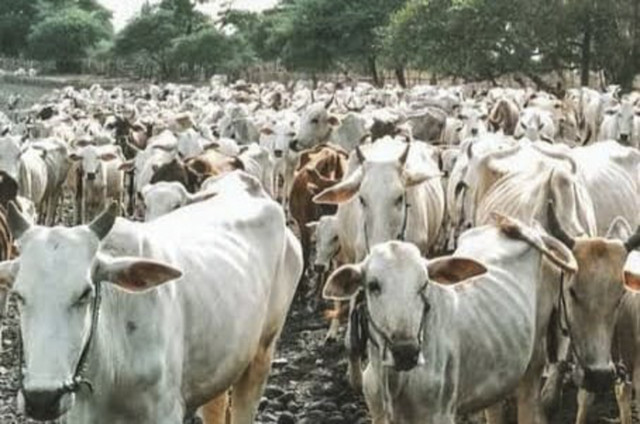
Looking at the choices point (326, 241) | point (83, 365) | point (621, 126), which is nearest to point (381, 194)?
point (326, 241)

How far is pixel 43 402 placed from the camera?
390 cm

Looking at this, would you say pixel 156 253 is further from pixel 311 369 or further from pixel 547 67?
pixel 547 67

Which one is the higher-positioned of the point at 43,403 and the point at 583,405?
the point at 43,403

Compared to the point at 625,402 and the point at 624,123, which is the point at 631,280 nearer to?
the point at 625,402

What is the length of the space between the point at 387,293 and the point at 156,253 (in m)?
1.05

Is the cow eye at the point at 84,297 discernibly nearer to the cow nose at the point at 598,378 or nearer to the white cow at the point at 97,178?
the cow nose at the point at 598,378

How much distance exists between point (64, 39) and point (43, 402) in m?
75.4

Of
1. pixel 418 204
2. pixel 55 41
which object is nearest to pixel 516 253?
pixel 418 204

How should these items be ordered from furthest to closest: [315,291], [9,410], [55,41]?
[55,41] → [315,291] → [9,410]

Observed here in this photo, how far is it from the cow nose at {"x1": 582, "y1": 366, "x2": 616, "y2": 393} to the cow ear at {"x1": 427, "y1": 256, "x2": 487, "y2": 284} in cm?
104

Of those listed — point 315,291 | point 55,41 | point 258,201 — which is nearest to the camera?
point 258,201

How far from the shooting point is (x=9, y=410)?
827 centimetres

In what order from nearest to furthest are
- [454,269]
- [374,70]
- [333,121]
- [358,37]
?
1. [454,269]
2. [333,121]
3. [358,37]
4. [374,70]

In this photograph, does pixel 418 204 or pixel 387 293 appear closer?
pixel 387 293
